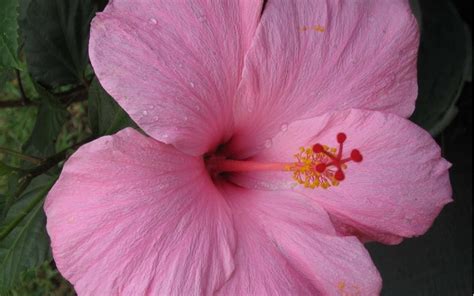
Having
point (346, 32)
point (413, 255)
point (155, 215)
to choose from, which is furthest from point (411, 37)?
point (413, 255)

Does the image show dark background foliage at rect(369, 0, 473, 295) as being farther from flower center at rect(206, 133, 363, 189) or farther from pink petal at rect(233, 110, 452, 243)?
flower center at rect(206, 133, 363, 189)

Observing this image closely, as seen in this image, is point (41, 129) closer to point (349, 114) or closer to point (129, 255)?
point (129, 255)

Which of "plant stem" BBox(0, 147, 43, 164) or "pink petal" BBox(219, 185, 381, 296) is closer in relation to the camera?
"pink petal" BBox(219, 185, 381, 296)

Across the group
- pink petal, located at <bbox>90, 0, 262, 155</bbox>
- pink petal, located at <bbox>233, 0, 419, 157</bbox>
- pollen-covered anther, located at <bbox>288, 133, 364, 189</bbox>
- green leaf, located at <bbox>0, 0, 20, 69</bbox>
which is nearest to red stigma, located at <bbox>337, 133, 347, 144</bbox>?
pollen-covered anther, located at <bbox>288, 133, 364, 189</bbox>

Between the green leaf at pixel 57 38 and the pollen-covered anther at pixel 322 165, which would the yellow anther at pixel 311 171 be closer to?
the pollen-covered anther at pixel 322 165

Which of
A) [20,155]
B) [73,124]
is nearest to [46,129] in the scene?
[20,155]

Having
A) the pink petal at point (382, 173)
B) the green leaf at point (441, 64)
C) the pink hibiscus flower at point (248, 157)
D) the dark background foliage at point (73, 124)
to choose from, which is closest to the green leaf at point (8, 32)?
the dark background foliage at point (73, 124)

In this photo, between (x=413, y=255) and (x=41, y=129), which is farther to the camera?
(x=413, y=255)
